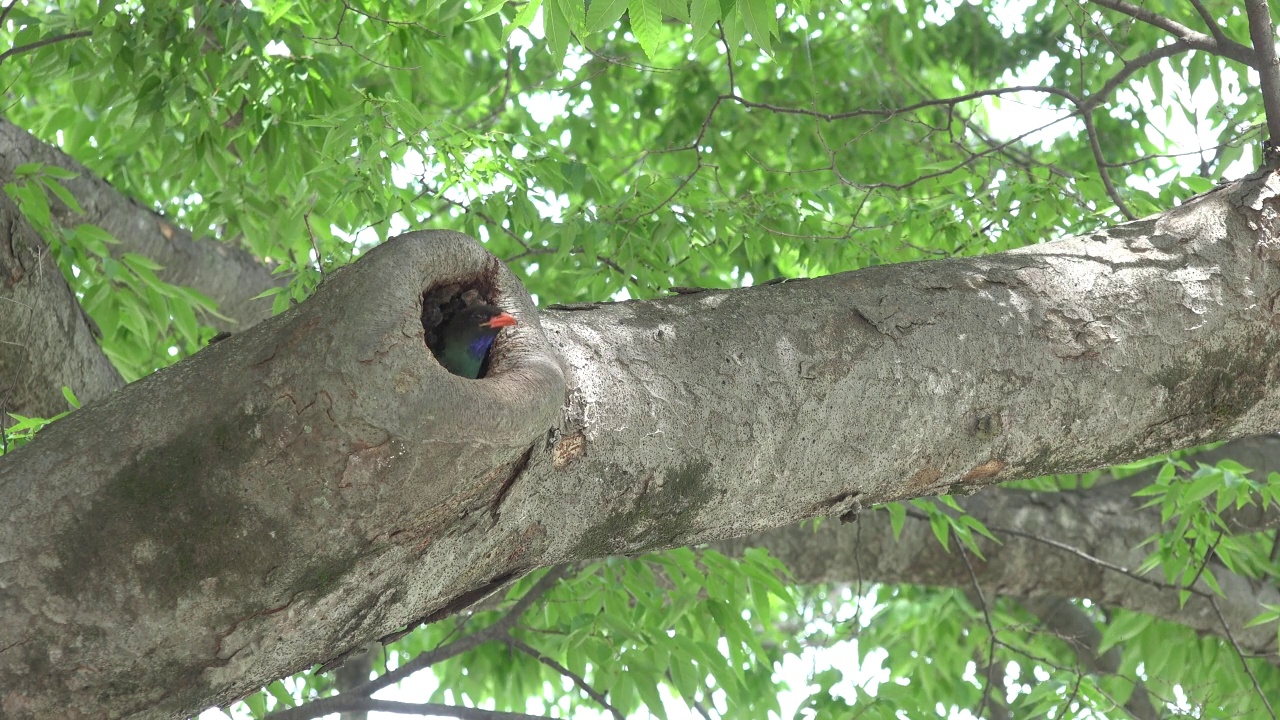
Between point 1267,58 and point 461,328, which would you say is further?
point 1267,58

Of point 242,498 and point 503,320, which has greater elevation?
point 503,320

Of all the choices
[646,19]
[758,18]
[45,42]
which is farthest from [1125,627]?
[45,42]

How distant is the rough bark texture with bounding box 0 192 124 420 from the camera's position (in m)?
2.28

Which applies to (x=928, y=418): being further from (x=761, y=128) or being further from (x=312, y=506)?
(x=761, y=128)

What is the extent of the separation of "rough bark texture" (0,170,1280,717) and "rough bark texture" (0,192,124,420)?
3.30ft

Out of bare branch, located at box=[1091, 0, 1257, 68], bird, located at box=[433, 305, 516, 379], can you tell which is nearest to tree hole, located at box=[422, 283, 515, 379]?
bird, located at box=[433, 305, 516, 379]

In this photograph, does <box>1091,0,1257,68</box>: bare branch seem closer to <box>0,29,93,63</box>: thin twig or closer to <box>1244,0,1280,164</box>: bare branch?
<box>1244,0,1280,164</box>: bare branch

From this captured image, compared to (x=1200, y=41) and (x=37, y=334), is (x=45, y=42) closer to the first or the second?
(x=37, y=334)

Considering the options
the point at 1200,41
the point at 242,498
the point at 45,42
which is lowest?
the point at 242,498

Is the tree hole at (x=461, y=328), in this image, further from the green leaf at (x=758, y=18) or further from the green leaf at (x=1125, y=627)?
the green leaf at (x=1125, y=627)

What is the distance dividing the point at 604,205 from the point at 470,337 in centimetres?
197

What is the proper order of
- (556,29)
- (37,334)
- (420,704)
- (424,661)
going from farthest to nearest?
(424,661), (420,704), (37,334), (556,29)

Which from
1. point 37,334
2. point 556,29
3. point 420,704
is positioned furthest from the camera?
point 420,704

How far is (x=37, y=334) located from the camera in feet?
7.87
